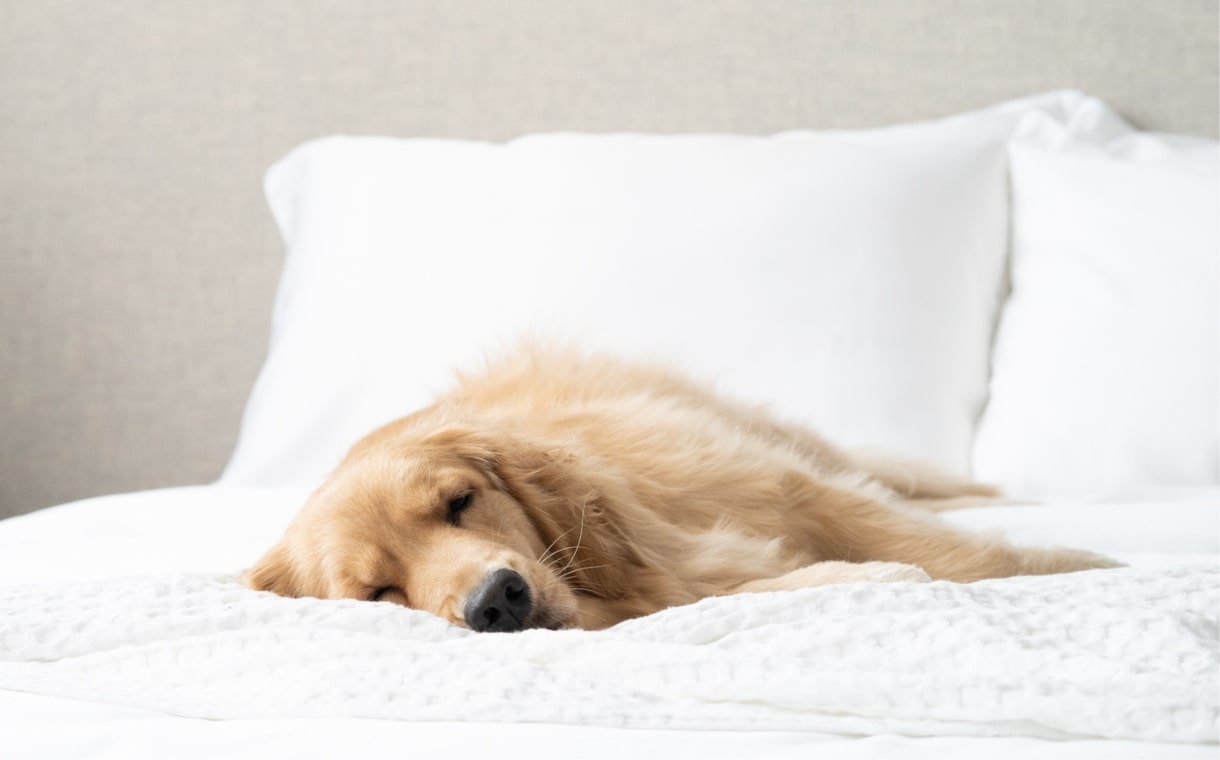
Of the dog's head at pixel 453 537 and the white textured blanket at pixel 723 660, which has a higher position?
the white textured blanket at pixel 723 660

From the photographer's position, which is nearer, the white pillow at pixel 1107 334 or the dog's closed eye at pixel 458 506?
the dog's closed eye at pixel 458 506

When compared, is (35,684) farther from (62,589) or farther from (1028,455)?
(1028,455)

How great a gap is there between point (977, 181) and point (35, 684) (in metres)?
2.07

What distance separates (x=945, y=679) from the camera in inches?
33.6

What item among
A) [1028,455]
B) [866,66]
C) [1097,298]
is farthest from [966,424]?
[866,66]

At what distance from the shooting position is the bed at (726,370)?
2.88 feet

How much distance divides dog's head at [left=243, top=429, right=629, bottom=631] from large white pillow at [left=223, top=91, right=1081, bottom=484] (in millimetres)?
810

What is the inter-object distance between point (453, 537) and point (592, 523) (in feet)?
0.75

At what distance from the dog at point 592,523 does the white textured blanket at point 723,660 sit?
139mm

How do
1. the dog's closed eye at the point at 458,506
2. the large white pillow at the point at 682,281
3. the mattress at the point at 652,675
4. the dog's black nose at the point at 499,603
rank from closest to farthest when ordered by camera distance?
the mattress at the point at 652,675 < the dog's black nose at the point at 499,603 < the dog's closed eye at the point at 458,506 < the large white pillow at the point at 682,281

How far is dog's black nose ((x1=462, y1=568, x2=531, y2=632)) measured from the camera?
47.3 inches

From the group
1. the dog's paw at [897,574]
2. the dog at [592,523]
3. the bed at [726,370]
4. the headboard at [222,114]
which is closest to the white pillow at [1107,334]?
the bed at [726,370]

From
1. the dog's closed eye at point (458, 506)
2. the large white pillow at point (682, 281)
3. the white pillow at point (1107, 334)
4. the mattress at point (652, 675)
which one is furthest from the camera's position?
the large white pillow at point (682, 281)

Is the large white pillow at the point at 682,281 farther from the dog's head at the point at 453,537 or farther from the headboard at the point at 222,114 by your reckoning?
Answer: the dog's head at the point at 453,537
